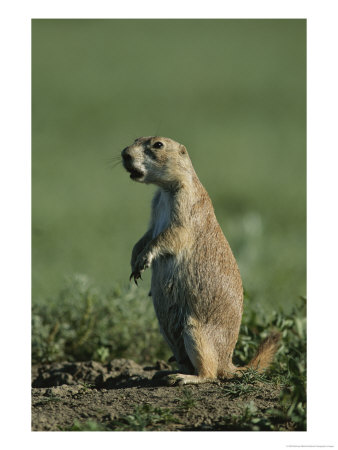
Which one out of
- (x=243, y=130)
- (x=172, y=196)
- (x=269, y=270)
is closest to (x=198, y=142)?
(x=243, y=130)

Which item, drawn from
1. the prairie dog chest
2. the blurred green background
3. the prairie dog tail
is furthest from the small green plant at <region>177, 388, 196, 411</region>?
the blurred green background

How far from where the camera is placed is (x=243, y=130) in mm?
21719

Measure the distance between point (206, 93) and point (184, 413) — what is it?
2280 centimetres

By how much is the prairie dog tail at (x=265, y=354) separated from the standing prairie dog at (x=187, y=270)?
19 centimetres

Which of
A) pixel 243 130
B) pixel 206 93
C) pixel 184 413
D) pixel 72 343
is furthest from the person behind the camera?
pixel 206 93

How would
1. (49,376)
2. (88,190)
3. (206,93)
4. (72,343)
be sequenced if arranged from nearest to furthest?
(49,376) → (72,343) → (88,190) → (206,93)

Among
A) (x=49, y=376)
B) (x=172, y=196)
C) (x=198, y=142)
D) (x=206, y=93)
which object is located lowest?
(x=49, y=376)

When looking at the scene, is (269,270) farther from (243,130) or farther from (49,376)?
(243,130)

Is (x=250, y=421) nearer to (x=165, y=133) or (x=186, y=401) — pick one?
(x=186, y=401)

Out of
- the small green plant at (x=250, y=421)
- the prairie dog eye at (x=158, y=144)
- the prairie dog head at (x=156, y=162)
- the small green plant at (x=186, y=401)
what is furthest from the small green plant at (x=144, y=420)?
the prairie dog eye at (x=158, y=144)

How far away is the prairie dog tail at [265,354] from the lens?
5.32 metres

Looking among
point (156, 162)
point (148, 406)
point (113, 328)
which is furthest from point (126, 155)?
point (113, 328)

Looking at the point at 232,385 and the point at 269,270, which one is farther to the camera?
the point at 269,270

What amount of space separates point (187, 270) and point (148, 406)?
3.67 ft
